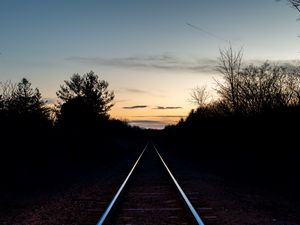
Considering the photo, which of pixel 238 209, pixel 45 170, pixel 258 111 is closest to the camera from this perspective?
pixel 238 209

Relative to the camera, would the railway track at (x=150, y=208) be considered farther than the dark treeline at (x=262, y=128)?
No

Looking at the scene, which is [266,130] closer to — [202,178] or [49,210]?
[202,178]

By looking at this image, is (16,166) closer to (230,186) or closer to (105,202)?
(105,202)

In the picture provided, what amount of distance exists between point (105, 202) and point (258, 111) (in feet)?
45.1

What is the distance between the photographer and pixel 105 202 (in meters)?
9.70

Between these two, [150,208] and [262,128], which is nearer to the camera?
[150,208]

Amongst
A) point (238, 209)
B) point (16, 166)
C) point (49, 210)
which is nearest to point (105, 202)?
point (49, 210)

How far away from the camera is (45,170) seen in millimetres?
18484

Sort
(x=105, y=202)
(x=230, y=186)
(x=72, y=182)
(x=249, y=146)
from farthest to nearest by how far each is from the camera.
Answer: (x=249, y=146)
(x=72, y=182)
(x=230, y=186)
(x=105, y=202)

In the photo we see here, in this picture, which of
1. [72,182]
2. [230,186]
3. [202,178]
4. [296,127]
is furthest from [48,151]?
[296,127]

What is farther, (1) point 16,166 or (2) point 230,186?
(1) point 16,166

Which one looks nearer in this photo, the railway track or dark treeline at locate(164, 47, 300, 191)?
the railway track

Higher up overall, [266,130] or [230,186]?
[266,130]

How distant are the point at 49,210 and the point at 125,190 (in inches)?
129
